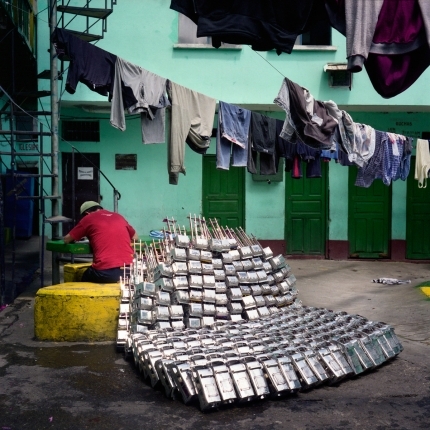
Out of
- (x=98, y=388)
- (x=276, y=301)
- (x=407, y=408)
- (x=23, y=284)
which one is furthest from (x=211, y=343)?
(x=23, y=284)

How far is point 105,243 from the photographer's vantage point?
7984 millimetres

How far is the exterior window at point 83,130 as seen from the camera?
536 inches

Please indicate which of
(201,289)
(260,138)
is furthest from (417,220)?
(201,289)

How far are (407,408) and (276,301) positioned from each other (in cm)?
318

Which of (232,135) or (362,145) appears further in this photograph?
(362,145)

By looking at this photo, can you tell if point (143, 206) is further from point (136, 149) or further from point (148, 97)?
point (148, 97)

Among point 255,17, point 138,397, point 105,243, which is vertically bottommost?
point 138,397

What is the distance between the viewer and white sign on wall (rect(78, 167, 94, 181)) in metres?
13.7

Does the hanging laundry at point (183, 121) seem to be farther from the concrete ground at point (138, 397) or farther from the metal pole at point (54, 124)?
the concrete ground at point (138, 397)

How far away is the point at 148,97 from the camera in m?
7.88

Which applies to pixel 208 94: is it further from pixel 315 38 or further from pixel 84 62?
pixel 84 62

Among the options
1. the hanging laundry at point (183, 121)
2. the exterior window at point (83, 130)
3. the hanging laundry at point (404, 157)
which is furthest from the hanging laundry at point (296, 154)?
the exterior window at point (83, 130)

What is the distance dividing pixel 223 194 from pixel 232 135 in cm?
483

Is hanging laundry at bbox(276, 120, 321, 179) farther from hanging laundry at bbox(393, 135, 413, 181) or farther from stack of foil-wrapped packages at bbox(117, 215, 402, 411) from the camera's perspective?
stack of foil-wrapped packages at bbox(117, 215, 402, 411)
